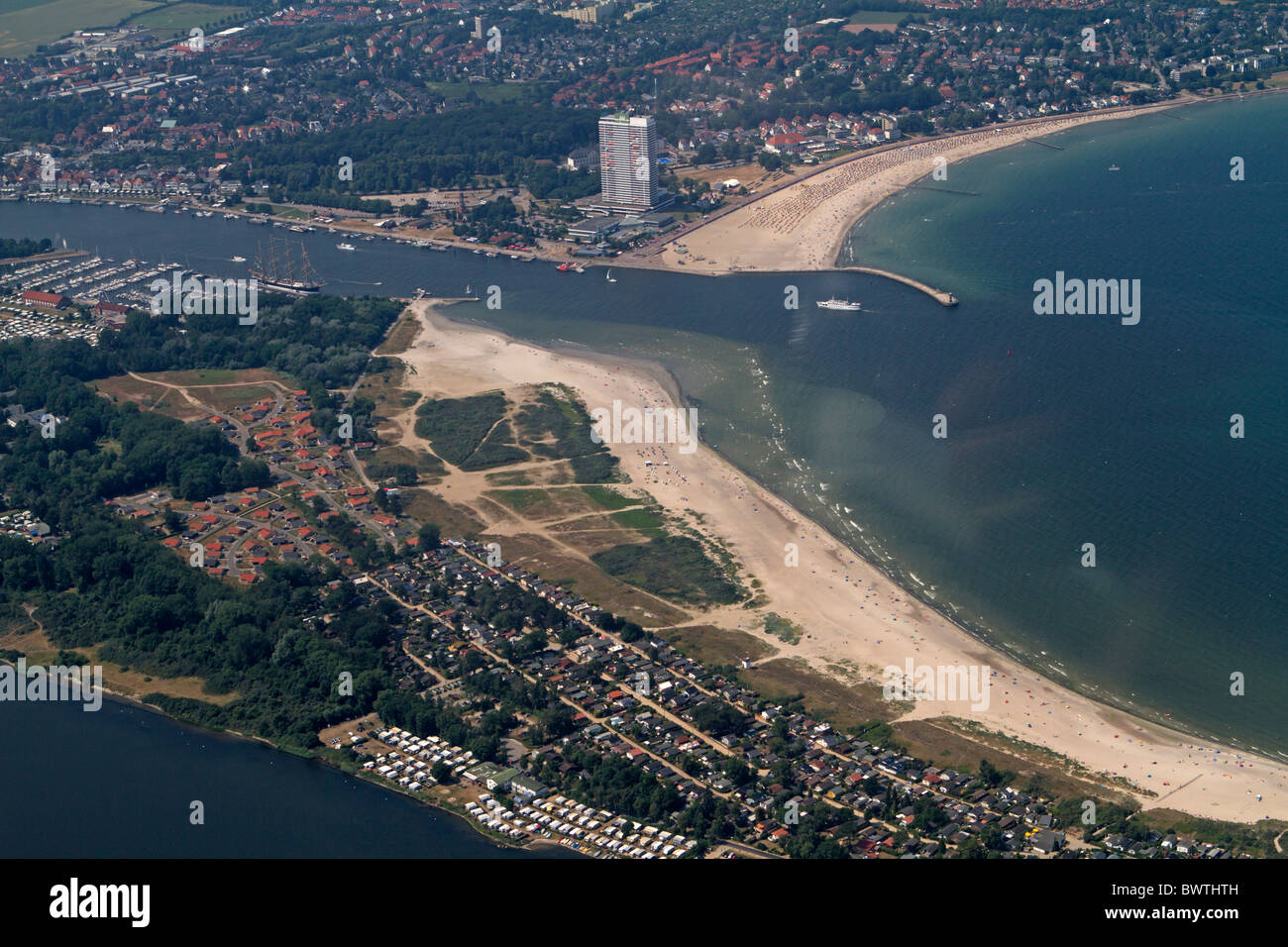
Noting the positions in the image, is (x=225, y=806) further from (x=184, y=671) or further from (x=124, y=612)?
(x=124, y=612)

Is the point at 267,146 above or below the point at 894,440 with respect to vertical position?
above

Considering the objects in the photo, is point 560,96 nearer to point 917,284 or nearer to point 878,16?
point 878,16

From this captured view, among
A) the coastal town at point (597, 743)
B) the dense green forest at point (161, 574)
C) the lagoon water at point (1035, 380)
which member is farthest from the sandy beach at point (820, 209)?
the coastal town at point (597, 743)

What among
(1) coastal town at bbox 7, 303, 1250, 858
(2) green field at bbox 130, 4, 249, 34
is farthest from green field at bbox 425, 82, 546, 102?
(1) coastal town at bbox 7, 303, 1250, 858

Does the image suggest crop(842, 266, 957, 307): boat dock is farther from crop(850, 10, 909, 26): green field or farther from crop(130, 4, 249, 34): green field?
crop(130, 4, 249, 34): green field

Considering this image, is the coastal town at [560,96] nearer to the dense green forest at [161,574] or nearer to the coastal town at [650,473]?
the coastal town at [650,473]

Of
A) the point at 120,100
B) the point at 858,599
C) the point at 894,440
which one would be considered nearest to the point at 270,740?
the point at 858,599

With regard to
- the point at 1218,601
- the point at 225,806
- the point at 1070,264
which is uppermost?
the point at 1070,264
